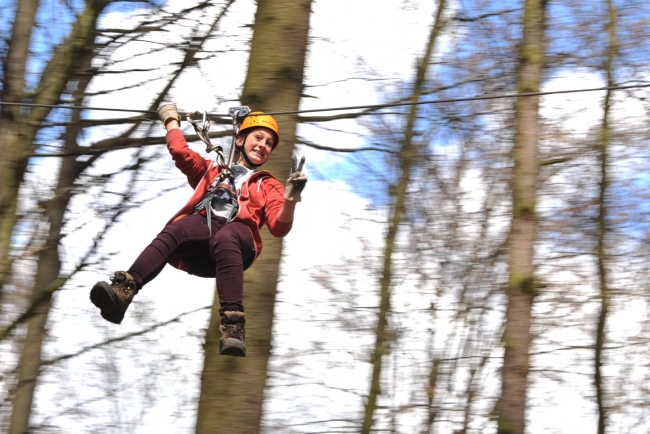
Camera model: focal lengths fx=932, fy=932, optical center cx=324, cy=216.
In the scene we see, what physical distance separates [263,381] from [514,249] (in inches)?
101

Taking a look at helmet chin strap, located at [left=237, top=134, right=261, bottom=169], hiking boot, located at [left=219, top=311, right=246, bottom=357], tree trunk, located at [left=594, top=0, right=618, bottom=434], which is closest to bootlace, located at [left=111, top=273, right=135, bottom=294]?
hiking boot, located at [left=219, top=311, right=246, bottom=357]

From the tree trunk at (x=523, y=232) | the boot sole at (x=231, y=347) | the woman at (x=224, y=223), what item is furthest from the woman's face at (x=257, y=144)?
the tree trunk at (x=523, y=232)

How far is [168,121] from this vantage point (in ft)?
14.6

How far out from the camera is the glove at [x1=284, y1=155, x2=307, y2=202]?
157 inches

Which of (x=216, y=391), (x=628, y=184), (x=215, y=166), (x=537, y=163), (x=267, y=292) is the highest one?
(x=628, y=184)

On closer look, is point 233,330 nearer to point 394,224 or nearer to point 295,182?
point 295,182

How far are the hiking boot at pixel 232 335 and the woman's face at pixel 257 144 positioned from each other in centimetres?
81

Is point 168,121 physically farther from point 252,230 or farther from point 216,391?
point 216,391

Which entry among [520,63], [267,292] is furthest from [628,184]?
[267,292]

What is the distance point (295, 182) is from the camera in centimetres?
403

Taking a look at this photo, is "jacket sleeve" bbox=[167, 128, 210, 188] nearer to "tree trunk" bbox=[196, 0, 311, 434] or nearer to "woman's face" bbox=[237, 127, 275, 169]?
"woman's face" bbox=[237, 127, 275, 169]

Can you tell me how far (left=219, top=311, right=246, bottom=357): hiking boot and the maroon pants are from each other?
4 centimetres

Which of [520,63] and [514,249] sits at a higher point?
[520,63]

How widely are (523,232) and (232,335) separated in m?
3.08
